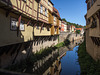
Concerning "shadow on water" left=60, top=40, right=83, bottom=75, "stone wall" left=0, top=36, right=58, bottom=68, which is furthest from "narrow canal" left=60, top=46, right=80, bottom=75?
"stone wall" left=0, top=36, right=58, bottom=68

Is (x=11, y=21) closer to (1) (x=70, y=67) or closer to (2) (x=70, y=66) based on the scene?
(1) (x=70, y=67)

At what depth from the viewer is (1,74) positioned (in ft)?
5.21

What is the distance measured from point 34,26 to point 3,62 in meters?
6.52

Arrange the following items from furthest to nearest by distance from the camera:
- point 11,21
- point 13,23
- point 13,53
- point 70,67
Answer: point 70,67
point 13,53
point 13,23
point 11,21

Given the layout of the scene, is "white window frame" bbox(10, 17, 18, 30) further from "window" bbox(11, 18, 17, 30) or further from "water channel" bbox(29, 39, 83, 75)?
"water channel" bbox(29, 39, 83, 75)

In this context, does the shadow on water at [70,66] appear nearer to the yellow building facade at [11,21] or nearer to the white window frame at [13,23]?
the yellow building facade at [11,21]

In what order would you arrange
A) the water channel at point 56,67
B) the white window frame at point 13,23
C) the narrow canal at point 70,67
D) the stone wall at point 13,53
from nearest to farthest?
the stone wall at point 13,53 → the white window frame at point 13,23 → the water channel at point 56,67 → the narrow canal at point 70,67

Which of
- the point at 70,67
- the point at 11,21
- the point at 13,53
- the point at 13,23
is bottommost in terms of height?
the point at 70,67

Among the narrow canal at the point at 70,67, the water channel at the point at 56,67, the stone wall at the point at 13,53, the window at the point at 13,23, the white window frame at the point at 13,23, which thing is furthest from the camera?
the narrow canal at the point at 70,67

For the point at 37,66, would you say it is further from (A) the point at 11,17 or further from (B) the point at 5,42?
(A) the point at 11,17

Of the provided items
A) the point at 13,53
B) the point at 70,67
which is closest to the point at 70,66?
the point at 70,67

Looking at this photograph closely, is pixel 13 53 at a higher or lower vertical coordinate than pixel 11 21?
lower

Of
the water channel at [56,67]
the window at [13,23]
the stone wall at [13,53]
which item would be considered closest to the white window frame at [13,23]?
the window at [13,23]

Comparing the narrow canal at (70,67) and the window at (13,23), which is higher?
the window at (13,23)
